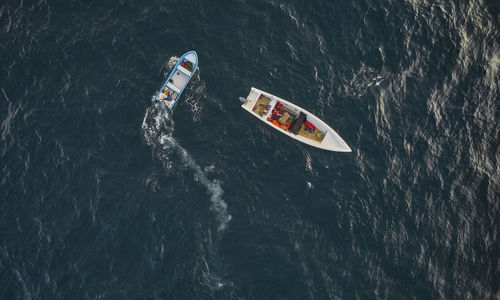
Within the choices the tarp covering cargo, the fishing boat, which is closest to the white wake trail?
the fishing boat

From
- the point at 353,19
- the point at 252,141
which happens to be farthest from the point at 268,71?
the point at 353,19

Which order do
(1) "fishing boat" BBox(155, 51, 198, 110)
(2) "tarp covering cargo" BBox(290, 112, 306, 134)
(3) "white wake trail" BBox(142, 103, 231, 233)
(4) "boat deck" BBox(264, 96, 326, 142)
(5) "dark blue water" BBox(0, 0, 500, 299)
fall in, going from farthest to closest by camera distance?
1. (4) "boat deck" BBox(264, 96, 326, 142)
2. (1) "fishing boat" BBox(155, 51, 198, 110)
3. (2) "tarp covering cargo" BBox(290, 112, 306, 134)
4. (3) "white wake trail" BBox(142, 103, 231, 233)
5. (5) "dark blue water" BBox(0, 0, 500, 299)

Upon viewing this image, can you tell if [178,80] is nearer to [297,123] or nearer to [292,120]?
[292,120]

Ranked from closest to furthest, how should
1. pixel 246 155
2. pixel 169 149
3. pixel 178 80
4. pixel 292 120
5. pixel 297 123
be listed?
pixel 169 149, pixel 297 123, pixel 246 155, pixel 292 120, pixel 178 80

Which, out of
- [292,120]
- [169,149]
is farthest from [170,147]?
[292,120]

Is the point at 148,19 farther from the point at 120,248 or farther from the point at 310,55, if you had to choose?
the point at 120,248

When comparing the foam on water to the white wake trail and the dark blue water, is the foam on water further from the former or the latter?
the dark blue water
